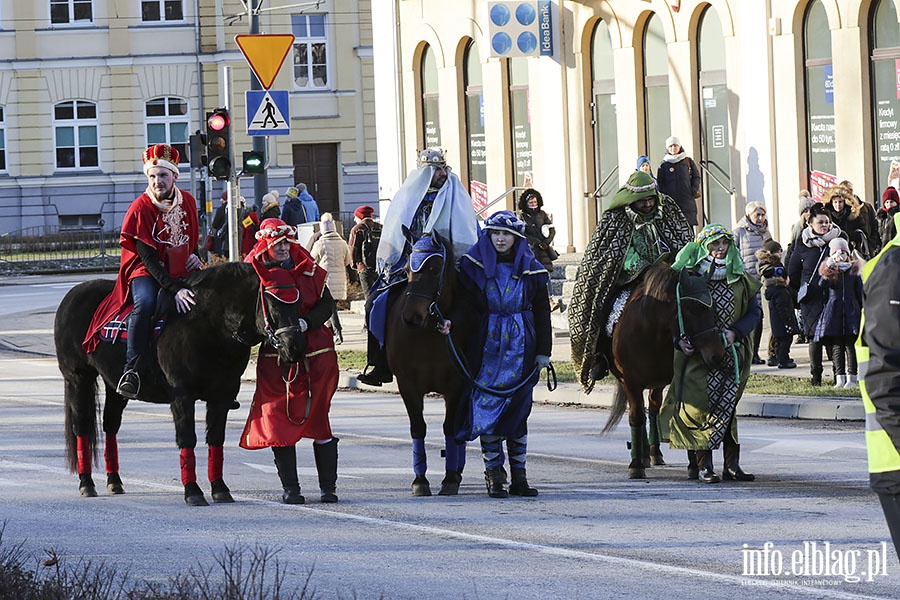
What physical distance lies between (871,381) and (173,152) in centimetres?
720

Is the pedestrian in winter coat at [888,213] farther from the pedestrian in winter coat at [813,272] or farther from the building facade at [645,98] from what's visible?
the building facade at [645,98]

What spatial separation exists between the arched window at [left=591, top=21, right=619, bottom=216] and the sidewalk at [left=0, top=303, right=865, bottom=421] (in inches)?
186

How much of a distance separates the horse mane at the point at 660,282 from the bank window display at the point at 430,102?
21155 millimetres

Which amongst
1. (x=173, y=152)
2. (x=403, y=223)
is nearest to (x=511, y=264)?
(x=403, y=223)

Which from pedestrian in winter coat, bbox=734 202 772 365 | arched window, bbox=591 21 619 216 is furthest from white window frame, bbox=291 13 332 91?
pedestrian in winter coat, bbox=734 202 772 365

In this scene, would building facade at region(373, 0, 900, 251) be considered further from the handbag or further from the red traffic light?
the red traffic light

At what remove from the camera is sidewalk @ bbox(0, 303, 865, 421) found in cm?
1552

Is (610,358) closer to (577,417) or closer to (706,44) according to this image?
(577,417)

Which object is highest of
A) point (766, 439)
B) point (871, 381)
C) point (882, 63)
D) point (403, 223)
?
point (882, 63)

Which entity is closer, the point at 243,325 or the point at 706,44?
the point at 243,325

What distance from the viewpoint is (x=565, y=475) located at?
12336 mm

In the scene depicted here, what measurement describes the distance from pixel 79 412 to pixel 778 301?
9.34 m

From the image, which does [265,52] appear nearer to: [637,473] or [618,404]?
[618,404]

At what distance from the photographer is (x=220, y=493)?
11242 millimetres
